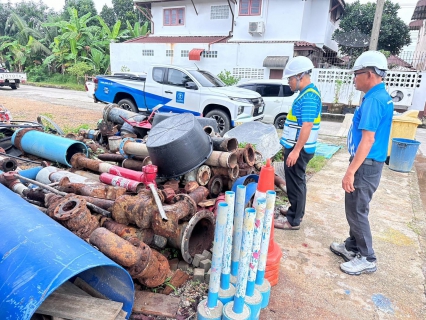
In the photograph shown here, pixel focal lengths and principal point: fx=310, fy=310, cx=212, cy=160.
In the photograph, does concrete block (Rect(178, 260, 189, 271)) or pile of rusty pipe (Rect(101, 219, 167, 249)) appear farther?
concrete block (Rect(178, 260, 189, 271))

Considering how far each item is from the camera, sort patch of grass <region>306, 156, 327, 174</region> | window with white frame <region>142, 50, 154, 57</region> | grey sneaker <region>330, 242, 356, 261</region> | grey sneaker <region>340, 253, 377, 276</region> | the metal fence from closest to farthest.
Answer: grey sneaker <region>340, 253, 377, 276</region> → grey sneaker <region>330, 242, 356, 261</region> → patch of grass <region>306, 156, 327, 174</region> → the metal fence → window with white frame <region>142, 50, 154, 57</region>

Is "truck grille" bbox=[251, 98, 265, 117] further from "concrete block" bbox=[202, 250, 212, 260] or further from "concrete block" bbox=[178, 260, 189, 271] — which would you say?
"concrete block" bbox=[178, 260, 189, 271]

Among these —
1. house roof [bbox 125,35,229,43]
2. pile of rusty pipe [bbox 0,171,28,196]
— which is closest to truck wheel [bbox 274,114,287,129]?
pile of rusty pipe [bbox 0,171,28,196]

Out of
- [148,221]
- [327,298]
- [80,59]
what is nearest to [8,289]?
Result: [148,221]

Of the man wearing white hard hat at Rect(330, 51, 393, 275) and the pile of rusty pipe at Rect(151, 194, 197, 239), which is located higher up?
the man wearing white hard hat at Rect(330, 51, 393, 275)

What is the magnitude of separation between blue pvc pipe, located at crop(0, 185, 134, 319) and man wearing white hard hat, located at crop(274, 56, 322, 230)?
210 cm

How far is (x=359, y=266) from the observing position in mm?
2939

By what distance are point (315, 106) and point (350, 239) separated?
1.42 meters

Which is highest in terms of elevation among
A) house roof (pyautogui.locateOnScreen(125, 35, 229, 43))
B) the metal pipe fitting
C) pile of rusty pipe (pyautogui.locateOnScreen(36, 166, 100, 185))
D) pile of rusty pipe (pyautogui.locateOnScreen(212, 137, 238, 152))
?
house roof (pyautogui.locateOnScreen(125, 35, 229, 43))

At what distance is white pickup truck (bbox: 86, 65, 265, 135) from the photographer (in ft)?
26.6

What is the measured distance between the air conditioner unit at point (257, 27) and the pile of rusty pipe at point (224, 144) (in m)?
14.5

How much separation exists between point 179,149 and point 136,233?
1004 mm

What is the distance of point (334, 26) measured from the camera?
2061 cm

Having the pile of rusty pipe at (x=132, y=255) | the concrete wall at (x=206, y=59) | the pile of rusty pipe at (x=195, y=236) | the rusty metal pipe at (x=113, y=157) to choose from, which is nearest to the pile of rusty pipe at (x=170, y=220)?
the pile of rusty pipe at (x=195, y=236)
